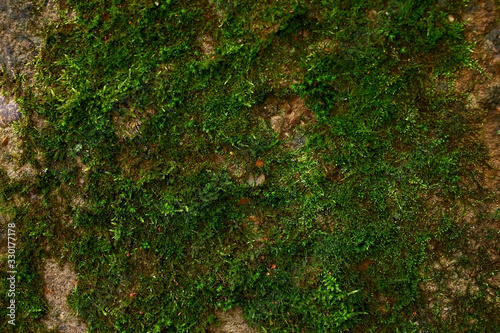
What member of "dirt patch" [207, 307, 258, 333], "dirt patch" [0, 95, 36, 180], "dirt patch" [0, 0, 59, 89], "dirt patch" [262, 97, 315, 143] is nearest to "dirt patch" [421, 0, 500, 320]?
"dirt patch" [262, 97, 315, 143]

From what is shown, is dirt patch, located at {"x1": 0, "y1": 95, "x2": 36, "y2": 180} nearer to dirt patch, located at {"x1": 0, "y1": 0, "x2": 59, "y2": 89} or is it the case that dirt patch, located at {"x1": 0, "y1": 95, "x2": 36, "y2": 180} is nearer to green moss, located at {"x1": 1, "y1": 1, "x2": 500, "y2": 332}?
green moss, located at {"x1": 1, "y1": 1, "x2": 500, "y2": 332}

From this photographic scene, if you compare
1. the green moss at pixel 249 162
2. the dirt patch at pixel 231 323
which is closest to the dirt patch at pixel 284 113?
the green moss at pixel 249 162

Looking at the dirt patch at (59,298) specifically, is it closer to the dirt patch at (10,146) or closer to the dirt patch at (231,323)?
the dirt patch at (10,146)

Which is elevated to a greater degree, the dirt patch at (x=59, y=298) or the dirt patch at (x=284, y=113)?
the dirt patch at (x=284, y=113)

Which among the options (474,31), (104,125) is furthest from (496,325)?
(104,125)

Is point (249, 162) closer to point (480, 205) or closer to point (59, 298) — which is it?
point (480, 205)
